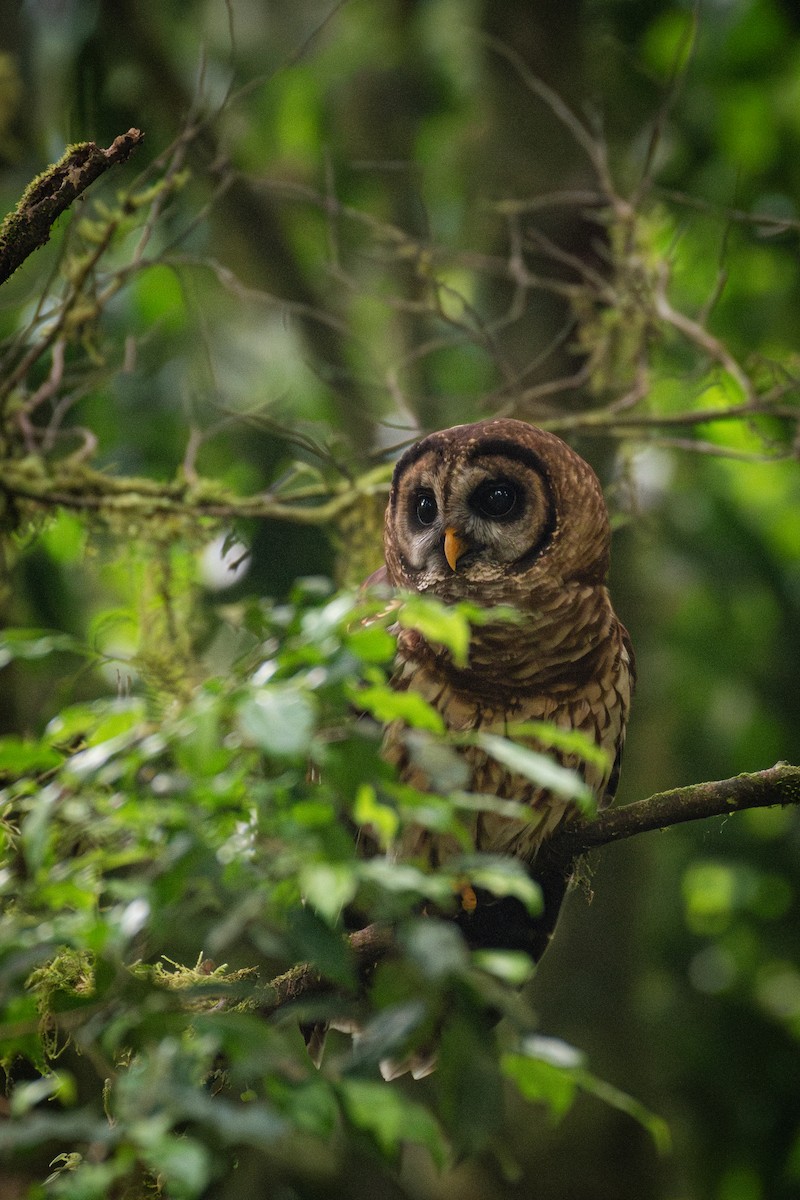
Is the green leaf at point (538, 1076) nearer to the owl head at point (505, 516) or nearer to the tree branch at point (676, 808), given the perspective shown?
the tree branch at point (676, 808)

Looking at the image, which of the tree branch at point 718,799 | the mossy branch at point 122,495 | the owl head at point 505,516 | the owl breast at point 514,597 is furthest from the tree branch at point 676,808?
the mossy branch at point 122,495

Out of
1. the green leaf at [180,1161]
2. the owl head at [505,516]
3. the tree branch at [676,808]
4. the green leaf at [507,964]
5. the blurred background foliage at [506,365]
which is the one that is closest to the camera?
the green leaf at [180,1161]

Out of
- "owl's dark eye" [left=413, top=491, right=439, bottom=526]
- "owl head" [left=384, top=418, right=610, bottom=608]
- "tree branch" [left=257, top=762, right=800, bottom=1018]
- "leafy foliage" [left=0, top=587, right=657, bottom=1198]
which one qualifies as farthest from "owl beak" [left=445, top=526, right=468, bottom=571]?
"leafy foliage" [left=0, top=587, right=657, bottom=1198]

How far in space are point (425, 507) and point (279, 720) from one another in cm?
185

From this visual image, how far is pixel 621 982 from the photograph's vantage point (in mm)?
4758

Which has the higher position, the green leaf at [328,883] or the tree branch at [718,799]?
the green leaf at [328,883]

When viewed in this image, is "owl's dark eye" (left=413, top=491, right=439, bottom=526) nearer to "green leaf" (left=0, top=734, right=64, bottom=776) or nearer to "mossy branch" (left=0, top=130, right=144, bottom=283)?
"mossy branch" (left=0, top=130, right=144, bottom=283)

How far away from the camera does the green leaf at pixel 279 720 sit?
1099 mm

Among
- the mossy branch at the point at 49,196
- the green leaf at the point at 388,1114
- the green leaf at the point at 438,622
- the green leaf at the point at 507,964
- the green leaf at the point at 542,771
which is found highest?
the mossy branch at the point at 49,196

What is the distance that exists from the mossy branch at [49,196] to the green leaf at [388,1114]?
1.44 metres

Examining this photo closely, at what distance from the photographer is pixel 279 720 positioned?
1134mm

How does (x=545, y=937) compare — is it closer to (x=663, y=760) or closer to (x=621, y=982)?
(x=621, y=982)

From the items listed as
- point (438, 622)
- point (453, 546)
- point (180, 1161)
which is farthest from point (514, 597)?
point (180, 1161)

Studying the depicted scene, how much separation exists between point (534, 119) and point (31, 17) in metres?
2.14
